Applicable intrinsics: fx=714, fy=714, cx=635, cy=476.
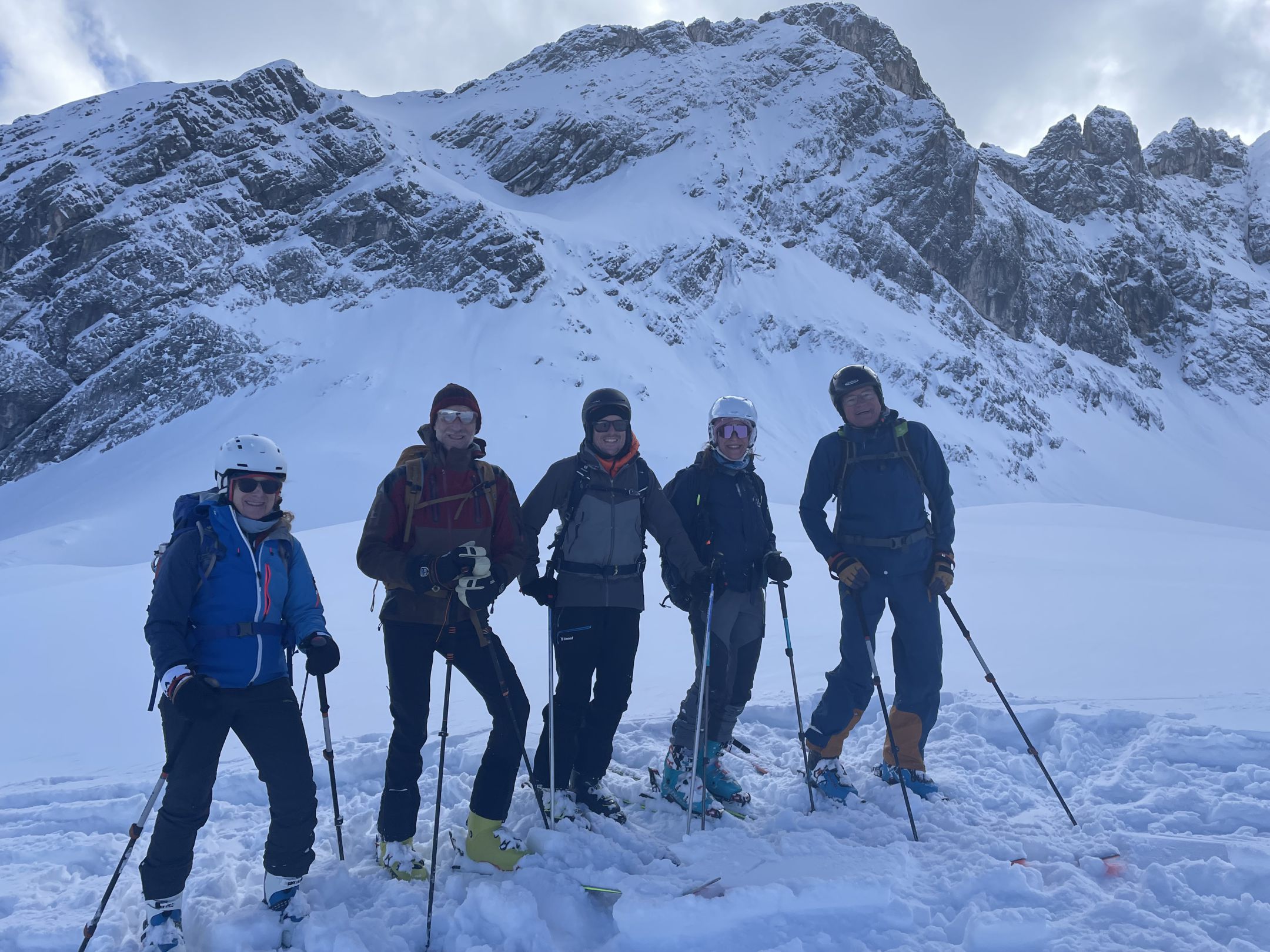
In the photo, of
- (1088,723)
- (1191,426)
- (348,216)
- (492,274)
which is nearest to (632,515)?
(1088,723)

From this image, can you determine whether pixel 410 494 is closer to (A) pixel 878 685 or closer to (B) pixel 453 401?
(B) pixel 453 401

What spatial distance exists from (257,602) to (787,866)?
2907mm

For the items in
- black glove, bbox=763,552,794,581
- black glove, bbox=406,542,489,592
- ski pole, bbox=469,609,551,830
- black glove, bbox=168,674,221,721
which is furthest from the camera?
black glove, bbox=763,552,794,581

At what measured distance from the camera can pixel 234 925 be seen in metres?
3.13

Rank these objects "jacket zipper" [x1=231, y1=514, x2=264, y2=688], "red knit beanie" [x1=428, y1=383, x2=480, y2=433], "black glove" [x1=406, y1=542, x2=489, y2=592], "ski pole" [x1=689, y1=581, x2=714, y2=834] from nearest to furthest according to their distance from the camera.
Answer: "jacket zipper" [x1=231, y1=514, x2=264, y2=688]
"black glove" [x1=406, y1=542, x2=489, y2=592]
"red knit beanie" [x1=428, y1=383, x2=480, y2=433]
"ski pole" [x1=689, y1=581, x2=714, y2=834]

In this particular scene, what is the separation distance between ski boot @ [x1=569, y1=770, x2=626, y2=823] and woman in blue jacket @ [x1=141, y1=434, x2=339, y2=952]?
4.92ft

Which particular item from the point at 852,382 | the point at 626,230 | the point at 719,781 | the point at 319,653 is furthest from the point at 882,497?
the point at 626,230

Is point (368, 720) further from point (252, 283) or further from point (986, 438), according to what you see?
point (986, 438)

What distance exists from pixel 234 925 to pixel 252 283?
157ft

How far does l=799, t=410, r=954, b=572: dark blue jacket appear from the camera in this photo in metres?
4.55

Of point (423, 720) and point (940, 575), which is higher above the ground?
point (940, 575)

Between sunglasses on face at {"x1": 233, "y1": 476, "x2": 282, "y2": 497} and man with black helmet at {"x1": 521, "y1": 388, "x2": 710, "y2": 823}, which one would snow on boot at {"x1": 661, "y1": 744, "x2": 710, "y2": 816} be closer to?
man with black helmet at {"x1": 521, "y1": 388, "x2": 710, "y2": 823}

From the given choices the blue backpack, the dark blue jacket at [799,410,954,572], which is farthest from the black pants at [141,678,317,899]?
the dark blue jacket at [799,410,954,572]

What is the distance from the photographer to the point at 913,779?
453 centimetres
